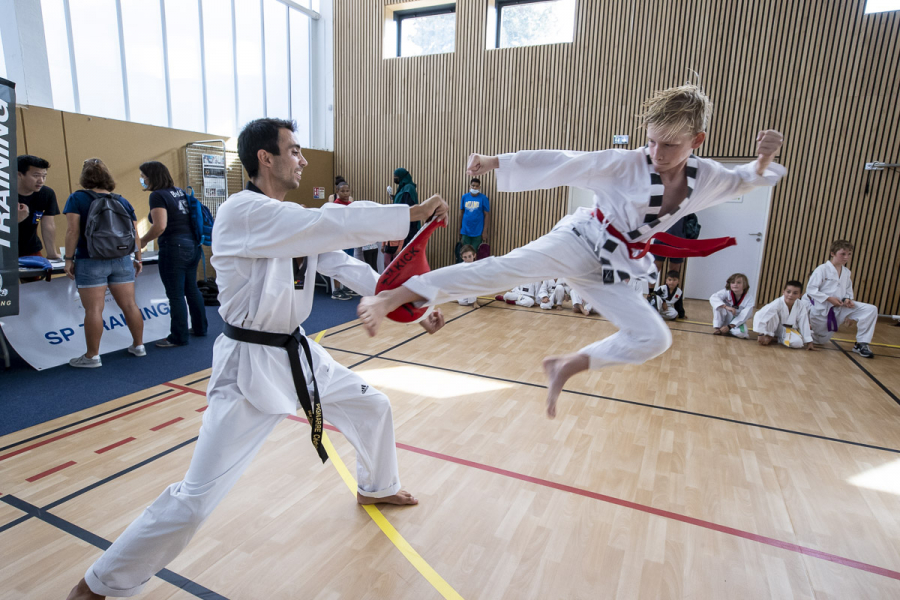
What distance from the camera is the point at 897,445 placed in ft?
10.6

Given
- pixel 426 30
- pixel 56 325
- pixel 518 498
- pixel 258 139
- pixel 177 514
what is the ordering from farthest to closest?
pixel 426 30, pixel 56 325, pixel 518 498, pixel 258 139, pixel 177 514

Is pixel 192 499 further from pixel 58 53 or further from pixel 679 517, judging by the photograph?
pixel 58 53

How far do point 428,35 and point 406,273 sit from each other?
8.66m

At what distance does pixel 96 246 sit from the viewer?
13.1ft

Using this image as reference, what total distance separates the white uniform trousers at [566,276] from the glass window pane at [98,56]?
263 inches

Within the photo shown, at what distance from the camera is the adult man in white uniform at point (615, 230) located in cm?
199

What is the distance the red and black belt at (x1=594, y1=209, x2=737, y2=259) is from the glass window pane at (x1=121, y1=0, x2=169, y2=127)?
23.8 ft

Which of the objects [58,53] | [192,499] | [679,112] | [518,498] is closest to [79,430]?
[192,499]

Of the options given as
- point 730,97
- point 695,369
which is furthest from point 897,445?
point 730,97

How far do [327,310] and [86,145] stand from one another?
349 centimetres

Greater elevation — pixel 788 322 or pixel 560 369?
pixel 560 369

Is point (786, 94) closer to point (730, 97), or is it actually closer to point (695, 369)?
point (730, 97)

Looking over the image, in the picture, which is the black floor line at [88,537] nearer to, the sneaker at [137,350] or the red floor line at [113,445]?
the red floor line at [113,445]

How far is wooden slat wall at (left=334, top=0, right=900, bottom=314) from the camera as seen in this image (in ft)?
23.0
